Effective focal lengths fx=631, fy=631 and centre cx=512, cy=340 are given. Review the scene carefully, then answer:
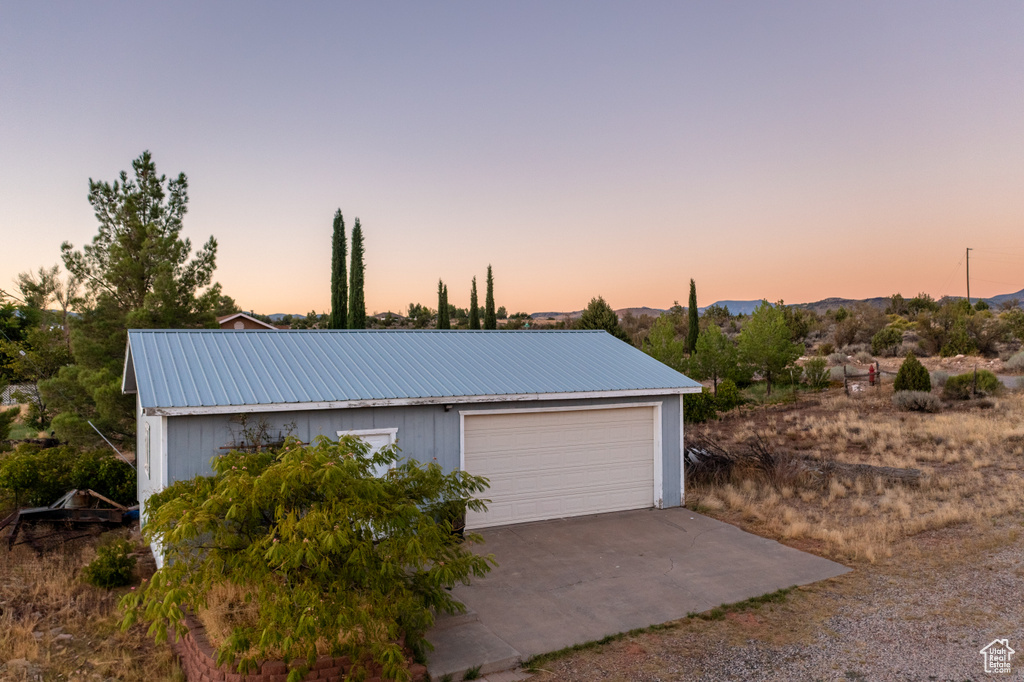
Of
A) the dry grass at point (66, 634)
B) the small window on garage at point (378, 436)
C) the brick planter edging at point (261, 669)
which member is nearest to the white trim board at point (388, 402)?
the small window on garage at point (378, 436)

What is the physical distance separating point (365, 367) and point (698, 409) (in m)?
15.3

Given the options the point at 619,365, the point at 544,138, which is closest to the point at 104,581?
the point at 619,365

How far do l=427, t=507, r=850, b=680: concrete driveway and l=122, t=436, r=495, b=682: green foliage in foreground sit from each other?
1144 millimetres

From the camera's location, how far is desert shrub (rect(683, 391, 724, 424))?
75.3 ft

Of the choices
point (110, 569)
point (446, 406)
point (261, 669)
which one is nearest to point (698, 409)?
point (446, 406)

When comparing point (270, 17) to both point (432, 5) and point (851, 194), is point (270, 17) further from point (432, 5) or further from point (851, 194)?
point (851, 194)

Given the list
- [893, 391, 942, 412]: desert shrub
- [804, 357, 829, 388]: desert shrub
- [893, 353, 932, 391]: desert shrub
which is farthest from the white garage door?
[804, 357, 829, 388]: desert shrub

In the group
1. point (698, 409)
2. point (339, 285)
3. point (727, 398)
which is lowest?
point (698, 409)

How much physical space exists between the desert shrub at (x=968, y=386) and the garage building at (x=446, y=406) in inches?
731

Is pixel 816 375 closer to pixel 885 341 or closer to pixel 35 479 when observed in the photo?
pixel 885 341

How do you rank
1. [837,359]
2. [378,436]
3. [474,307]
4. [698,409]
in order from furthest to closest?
[474,307], [837,359], [698,409], [378,436]

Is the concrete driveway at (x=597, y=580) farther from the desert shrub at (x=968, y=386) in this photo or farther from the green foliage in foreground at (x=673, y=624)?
the desert shrub at (x=968, y=386)

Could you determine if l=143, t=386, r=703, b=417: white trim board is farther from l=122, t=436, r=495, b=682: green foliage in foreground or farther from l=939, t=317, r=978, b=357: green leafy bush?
l=939, t=317, r=978, b=357: green leafy bush

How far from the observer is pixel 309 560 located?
15.9 ft
